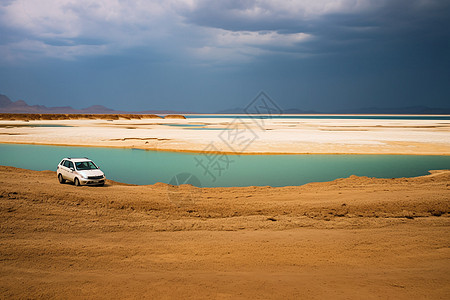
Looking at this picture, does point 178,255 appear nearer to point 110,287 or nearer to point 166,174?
point 110,287

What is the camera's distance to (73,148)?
123 feet

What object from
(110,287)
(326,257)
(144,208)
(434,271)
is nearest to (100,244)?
(110,287)

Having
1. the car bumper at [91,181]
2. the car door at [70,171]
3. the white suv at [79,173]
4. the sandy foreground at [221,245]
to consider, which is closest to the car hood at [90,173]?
the white suv at [79,173]

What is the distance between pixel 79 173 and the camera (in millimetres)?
16562

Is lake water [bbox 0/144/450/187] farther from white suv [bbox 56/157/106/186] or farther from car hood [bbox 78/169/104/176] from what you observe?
car hood [bbox 78/169/104/176]

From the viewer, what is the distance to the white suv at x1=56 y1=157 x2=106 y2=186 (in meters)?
16.5

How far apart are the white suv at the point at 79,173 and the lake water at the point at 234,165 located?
13.4 feet

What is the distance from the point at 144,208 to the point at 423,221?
984cm

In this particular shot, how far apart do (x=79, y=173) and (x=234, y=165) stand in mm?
12925

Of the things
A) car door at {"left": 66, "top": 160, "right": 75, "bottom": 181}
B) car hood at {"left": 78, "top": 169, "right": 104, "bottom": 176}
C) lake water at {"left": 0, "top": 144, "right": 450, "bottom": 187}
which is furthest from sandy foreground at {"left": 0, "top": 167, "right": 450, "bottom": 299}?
lake water at {"left": 0, "top": 144, "right": 450, "bottom": 187}

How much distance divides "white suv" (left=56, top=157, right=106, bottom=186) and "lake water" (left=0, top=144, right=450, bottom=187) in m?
4.08

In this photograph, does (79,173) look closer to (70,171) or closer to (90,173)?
(90,173)

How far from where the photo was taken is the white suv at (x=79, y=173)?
54.0 ft

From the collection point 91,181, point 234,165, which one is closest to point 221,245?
point 91,181
